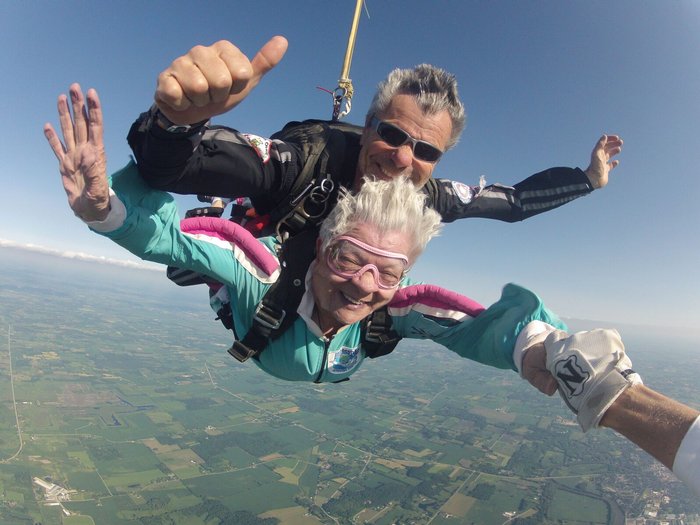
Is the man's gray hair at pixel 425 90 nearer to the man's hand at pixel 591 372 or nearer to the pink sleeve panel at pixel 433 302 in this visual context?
the pink sleeve panel at pixel 433 302

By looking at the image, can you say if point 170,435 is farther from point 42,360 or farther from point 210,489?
point 42,360

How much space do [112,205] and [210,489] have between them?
2051 centimetres

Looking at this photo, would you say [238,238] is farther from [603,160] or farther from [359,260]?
[603,160]

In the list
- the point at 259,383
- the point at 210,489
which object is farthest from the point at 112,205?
the point at 259,383

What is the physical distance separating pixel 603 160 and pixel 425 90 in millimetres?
1525

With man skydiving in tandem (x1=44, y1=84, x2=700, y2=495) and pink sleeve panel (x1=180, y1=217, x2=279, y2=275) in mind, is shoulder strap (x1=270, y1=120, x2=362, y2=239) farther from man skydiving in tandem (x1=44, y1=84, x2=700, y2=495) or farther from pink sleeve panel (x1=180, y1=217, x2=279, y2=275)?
pink sleeve panel (x1=180, y1=217, x2=279, y2=275)

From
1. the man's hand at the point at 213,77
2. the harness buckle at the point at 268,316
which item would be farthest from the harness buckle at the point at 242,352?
the man's hand at the point at 213,77

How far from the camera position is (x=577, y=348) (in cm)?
94

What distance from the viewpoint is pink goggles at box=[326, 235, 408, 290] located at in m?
1.49

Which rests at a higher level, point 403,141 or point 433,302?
point 403,141

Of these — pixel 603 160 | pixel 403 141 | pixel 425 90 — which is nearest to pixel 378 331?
pixel 403 141

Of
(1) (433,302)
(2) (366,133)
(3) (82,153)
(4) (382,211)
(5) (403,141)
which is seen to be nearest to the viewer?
(3) (82,153)

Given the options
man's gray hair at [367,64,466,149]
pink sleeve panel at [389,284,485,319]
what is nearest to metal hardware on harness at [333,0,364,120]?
man's gray hair at [367,64,466,149]

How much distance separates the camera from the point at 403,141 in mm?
1781
